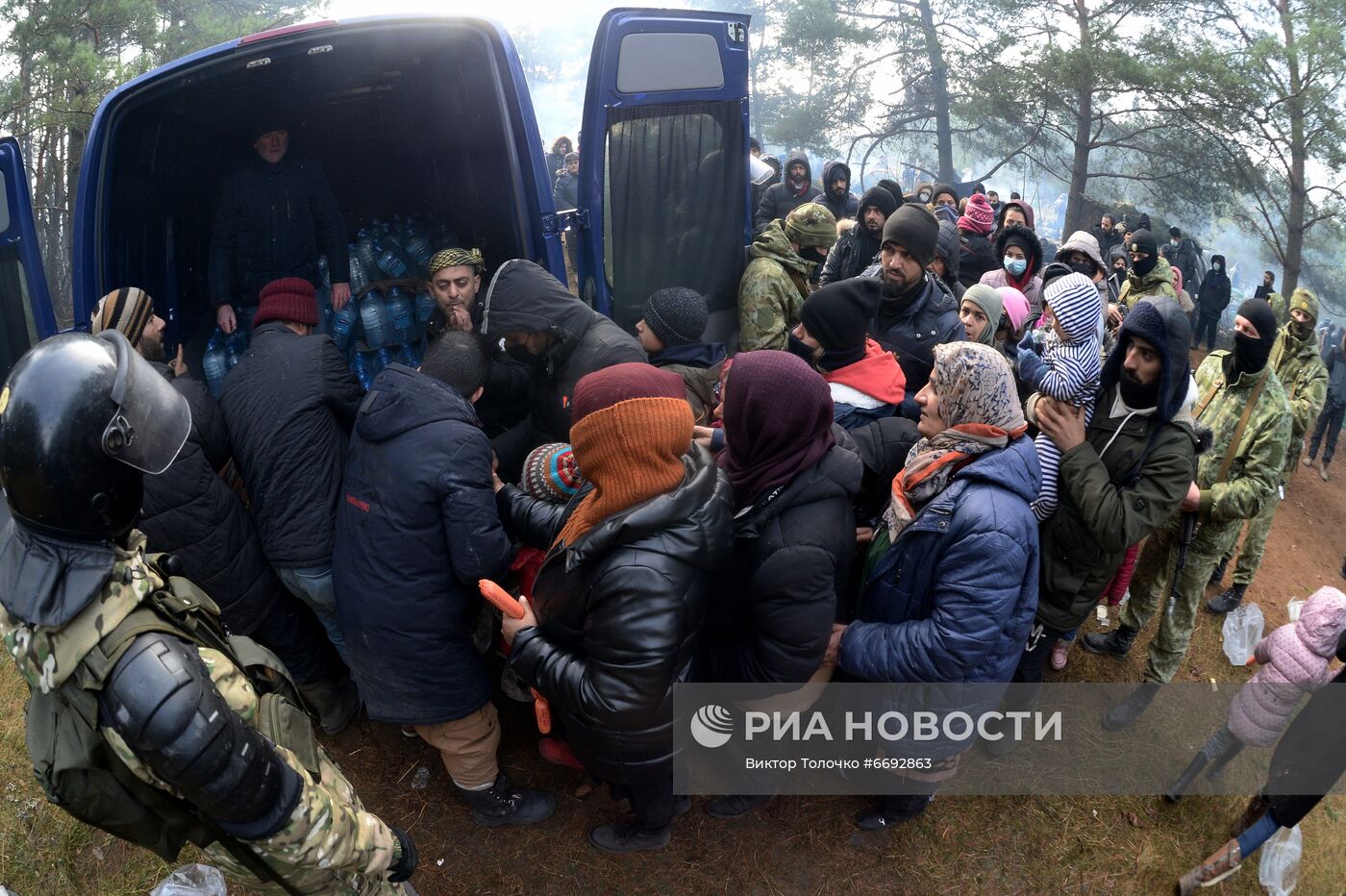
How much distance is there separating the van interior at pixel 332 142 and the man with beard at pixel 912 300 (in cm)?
190

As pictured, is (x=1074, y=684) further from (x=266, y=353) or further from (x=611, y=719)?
(x=266, y=353)

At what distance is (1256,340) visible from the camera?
3635 mm

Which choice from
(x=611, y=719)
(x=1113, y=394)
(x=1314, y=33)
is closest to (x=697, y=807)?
(x=611, y=719)

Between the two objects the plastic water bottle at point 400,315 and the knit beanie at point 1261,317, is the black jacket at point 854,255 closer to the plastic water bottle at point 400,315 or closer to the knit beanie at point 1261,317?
the knit beanie at point 1261,317

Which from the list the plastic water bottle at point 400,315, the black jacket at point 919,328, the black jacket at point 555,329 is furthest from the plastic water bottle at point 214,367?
the black jacket at point 919,328

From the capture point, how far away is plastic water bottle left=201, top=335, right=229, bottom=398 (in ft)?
14.9

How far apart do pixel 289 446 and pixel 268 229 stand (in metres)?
2.45

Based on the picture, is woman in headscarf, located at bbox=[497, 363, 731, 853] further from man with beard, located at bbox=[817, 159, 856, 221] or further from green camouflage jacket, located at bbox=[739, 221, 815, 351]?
man with beard, located at bbox=[817, 159, 856, 221]

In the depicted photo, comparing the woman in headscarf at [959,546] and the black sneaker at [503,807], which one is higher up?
the woman in headscarf at [959,546]

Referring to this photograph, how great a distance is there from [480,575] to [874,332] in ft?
8.72

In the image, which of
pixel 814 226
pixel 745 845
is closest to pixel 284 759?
pixel 745 845

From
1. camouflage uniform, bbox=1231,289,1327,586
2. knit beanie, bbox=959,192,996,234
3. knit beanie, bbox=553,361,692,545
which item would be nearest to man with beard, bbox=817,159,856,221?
knit beanie, bbox=959,192,996,234

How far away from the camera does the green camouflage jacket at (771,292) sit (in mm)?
4688

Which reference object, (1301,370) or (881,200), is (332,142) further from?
(1301,370)
